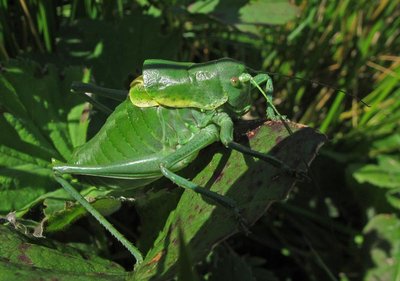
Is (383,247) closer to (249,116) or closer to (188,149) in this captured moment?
(249,116)

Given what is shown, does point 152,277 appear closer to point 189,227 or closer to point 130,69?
point 189,227

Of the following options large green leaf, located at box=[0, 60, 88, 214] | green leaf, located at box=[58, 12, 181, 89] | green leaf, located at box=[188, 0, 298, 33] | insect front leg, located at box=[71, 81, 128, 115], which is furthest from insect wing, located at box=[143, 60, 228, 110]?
green leaf, located at box=[188, 0, 298, 33]

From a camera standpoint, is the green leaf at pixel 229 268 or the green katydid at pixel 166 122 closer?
the green katydid at pixel 166 122

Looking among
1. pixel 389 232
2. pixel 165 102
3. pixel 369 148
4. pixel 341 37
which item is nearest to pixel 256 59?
pixel 341 37

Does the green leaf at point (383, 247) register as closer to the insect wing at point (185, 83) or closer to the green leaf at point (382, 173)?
the green leaf at point (382, 173)

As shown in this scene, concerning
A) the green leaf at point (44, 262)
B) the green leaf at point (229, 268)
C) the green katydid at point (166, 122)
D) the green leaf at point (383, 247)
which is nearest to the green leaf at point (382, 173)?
the green leaf at point (383, 247)

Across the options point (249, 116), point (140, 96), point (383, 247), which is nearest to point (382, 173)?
point (383, 247)
